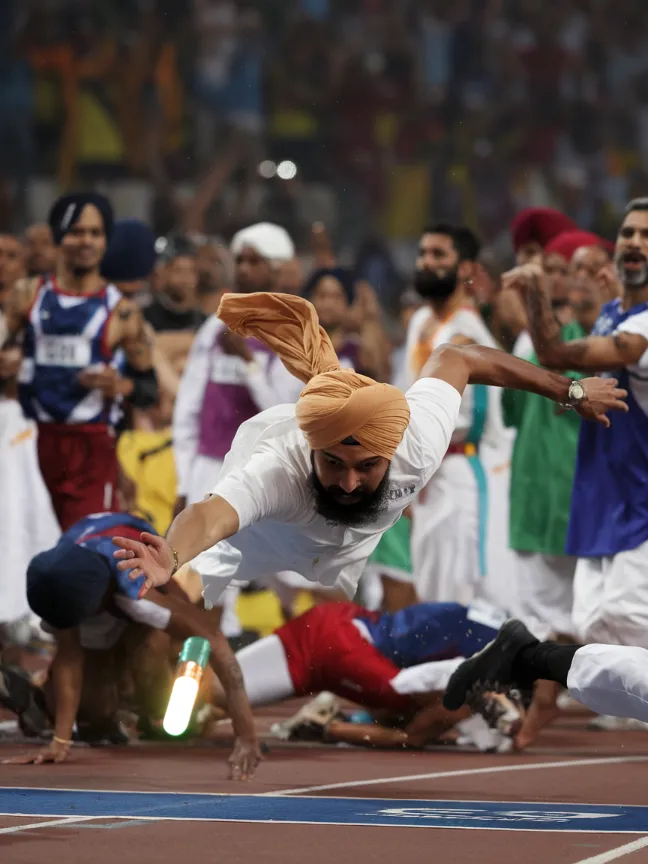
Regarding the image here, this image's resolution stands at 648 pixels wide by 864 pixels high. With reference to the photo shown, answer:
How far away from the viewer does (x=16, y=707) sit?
806 centimetres

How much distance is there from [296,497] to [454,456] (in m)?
4.67

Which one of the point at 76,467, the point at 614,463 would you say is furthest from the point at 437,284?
the point at 614,463

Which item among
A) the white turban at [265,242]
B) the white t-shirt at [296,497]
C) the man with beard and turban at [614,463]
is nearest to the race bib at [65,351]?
the white turban at [265,242]

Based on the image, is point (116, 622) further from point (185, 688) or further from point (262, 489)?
point (185, 688)

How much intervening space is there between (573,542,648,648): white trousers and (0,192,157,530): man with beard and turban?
300 centimetres

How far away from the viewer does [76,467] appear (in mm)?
9641

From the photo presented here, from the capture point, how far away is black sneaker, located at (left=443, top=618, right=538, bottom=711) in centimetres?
645

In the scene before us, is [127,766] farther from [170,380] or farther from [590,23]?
[590,23]

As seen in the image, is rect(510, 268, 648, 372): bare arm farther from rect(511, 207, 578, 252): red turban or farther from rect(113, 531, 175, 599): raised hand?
rect(511, 207, 578, 252): red turban

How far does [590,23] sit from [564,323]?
2054 centimetres

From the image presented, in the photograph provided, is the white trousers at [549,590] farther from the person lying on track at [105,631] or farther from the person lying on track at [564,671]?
the person lying on track at [564,671]

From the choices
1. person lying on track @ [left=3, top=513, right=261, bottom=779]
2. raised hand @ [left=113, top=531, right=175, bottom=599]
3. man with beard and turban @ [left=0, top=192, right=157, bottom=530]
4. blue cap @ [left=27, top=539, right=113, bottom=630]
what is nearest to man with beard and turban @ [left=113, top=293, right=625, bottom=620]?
raised hand @ [left=113, top=531, right=175, bottom=599]

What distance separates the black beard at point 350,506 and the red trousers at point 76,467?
354 cm

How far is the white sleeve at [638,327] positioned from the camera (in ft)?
24.6
